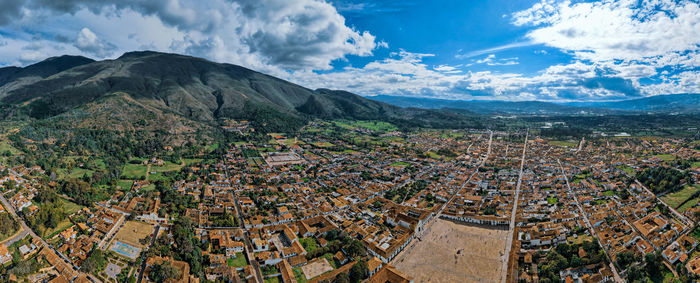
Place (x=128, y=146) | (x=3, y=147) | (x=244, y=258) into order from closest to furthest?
(x=244, y=258)
(x=3, y=147)
(x=128, y=146)

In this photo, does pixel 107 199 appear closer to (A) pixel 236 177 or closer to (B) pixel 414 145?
(A) pixel 236 177

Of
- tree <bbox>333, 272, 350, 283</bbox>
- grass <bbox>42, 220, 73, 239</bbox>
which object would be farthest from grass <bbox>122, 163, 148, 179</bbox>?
tree <bbox>333, 272, 350, 283</bbox>

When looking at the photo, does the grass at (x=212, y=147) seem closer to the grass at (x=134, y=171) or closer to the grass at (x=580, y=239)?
the grass at (x=134, y=171)

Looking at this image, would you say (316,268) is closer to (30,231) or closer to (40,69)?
(30,231)

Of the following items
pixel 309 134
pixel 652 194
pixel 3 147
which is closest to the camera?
pixel 652 194

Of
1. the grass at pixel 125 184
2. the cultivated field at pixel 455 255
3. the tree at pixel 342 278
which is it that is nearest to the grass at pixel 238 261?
the tree at pixel 342 278

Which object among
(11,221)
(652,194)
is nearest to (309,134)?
(11,221)
